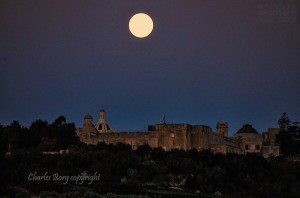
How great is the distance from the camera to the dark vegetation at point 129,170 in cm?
4109

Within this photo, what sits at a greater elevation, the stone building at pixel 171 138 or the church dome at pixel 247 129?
the church dome at pixel 247 129

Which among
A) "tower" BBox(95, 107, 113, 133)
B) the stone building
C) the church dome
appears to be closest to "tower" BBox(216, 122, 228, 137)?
the church dome

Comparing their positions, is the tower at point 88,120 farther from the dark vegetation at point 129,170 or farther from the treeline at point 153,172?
the treeline at point 153,172

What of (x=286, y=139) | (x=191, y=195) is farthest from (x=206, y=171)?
(x=286, y=139)

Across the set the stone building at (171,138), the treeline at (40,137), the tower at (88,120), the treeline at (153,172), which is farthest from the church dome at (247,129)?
the treeline at (40,137)

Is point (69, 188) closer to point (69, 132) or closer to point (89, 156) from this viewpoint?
point (89, 156)

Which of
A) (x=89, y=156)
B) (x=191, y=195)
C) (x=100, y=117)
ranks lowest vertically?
(x=191, y=195)

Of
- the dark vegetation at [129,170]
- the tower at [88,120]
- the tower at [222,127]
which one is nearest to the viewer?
the dark vegetation at [129,170]

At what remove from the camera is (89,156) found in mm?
56531

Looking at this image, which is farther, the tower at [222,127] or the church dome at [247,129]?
the church dome at [247,129]

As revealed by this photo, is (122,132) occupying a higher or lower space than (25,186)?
higher

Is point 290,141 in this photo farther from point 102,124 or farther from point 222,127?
point 102,124

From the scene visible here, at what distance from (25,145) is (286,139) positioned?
24.3m

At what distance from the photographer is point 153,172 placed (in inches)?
2168
